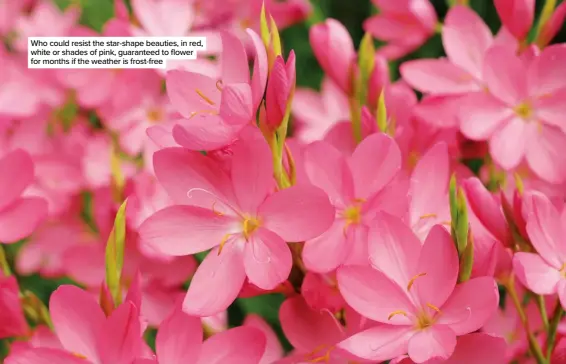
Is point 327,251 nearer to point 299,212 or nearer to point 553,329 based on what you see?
point 299,212

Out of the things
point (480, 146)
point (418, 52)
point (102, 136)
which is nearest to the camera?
point (480, 146)

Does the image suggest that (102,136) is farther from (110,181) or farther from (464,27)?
(464,27)

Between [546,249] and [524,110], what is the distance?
7.0 inches

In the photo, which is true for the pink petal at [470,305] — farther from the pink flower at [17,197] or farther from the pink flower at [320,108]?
the pink flower at [320,108]

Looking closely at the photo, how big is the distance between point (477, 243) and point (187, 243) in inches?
8.0

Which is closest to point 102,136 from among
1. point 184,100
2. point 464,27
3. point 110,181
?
point 110,181

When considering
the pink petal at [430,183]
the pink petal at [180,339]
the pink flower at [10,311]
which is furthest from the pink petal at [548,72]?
the pink flower at [10,311]

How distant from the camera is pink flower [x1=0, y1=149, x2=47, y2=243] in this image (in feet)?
1.70

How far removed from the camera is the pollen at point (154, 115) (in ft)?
2.65

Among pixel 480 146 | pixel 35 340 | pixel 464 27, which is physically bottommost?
pixel 35 340

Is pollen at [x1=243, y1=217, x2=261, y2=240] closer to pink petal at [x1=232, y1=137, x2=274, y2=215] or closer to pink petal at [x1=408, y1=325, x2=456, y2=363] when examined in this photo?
pink petal at [x1=232, y1=137, x2=274, y2=215]

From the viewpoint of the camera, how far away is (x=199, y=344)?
45 cm

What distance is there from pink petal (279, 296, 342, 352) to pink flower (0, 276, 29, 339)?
0.21 metres

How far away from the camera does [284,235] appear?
46cm
